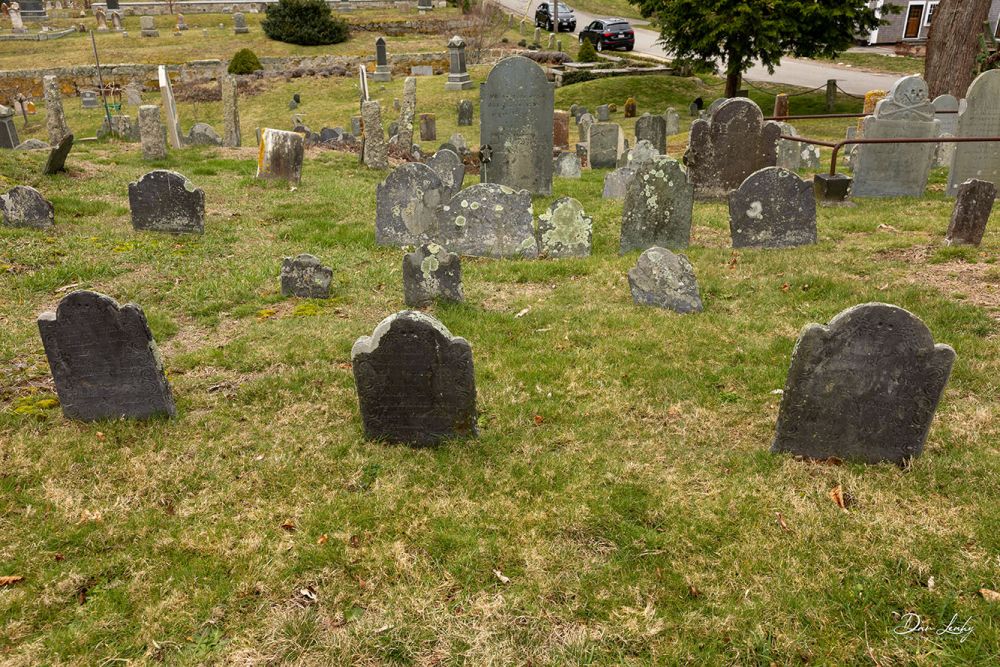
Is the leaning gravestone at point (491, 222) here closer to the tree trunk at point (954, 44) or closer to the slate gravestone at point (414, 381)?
the slate gravestone at point (414, 381)

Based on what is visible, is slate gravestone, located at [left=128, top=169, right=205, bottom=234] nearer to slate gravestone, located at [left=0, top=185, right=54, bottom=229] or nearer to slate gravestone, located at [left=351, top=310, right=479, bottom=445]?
slate gravestone, located at [left=0, top=185, right=54, bottom=229]

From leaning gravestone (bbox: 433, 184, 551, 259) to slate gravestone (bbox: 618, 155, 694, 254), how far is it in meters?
1.35

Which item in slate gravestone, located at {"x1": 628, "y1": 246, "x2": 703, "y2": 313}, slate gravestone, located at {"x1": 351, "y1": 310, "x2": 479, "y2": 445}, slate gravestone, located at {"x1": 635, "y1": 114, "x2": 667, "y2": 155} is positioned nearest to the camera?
slate gravestone, located at {"x1": 351, "y1": 310, "x2": 479, "y2": 445}

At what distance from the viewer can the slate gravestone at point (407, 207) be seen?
9891 millimetres

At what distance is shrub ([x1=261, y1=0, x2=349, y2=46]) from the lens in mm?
40219

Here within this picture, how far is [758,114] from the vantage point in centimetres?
1209

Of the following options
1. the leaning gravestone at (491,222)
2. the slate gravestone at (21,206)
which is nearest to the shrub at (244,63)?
the slate gravestone at (21,206)

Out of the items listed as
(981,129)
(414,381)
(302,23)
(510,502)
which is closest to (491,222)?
(414,381)

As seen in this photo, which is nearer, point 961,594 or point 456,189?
point 961,594

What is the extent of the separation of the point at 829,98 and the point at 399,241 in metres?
23.2

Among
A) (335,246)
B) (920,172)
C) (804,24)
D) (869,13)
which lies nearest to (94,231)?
(335,246)

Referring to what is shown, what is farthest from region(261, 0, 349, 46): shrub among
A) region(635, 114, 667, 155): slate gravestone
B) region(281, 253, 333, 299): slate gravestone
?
region(281, 253, 333, 299): slate gravestone

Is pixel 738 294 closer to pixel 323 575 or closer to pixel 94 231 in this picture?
pixel 323 575

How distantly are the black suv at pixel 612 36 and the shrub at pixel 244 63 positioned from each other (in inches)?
763
